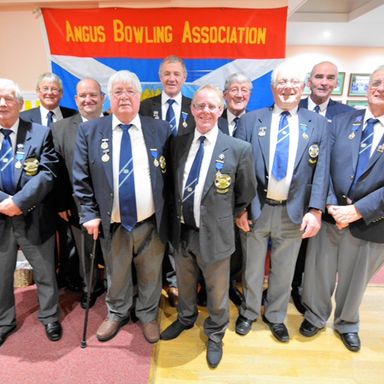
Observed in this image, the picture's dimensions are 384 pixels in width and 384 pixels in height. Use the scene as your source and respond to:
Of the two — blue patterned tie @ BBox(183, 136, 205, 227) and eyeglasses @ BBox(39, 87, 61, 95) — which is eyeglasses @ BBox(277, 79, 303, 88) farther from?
eyeglasses @ BBox(39, 87, 61, 95)

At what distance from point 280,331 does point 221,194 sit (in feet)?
3.96

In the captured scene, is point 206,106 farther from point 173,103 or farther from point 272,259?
point 272,259

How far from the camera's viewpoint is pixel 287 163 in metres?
2.03

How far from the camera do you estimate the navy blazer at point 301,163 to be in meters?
2.03

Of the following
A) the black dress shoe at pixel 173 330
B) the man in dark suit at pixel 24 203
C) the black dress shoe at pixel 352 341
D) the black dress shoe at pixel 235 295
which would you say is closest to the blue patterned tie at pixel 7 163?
the man in dark suit at pixel 24 203

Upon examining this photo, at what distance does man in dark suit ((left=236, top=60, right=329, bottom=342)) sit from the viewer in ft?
6.63

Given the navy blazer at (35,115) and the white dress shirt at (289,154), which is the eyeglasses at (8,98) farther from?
the white dress shirt at (289,154)

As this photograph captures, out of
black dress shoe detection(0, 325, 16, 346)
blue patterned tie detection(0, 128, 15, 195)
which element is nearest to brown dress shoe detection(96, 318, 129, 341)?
black dress shoe detection(0, 325, 16, 346)

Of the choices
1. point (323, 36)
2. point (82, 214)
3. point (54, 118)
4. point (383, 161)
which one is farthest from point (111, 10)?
point (323, 36)

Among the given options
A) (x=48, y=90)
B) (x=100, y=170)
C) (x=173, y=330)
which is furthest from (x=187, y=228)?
(x=48, y=90)

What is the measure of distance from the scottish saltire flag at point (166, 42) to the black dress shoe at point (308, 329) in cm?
213

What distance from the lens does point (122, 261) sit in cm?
221

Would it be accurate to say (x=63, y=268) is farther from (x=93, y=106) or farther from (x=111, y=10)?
(x=111, y=10)

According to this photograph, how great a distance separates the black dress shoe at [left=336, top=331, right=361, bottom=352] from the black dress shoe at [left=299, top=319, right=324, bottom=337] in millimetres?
186
